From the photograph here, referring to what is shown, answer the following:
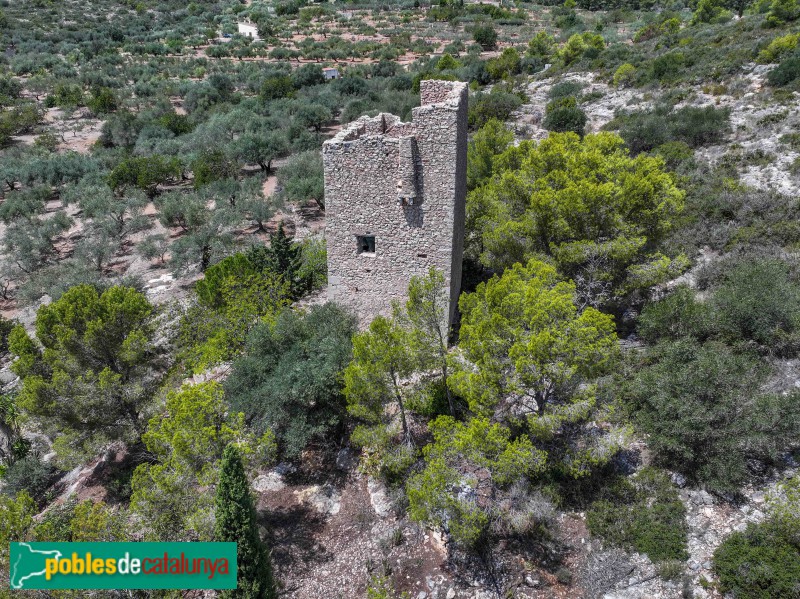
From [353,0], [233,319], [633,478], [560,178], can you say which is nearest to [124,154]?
[233,319]

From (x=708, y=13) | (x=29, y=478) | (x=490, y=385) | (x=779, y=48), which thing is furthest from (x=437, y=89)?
(x=708, y=13)

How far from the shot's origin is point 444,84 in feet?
51.5

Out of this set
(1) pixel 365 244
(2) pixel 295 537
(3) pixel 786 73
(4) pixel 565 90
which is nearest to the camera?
(2) pixel 295 537

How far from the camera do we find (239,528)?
31.9 ft

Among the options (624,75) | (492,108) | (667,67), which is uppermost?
(667,67)

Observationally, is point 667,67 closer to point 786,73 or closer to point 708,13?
point 786,73

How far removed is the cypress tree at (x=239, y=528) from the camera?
9656 millimetres

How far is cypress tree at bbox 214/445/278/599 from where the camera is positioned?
9.66m

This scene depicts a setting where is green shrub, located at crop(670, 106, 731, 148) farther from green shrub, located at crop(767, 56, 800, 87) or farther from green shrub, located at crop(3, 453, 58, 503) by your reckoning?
green shrub, located at crop(3, 453, 58, 503)

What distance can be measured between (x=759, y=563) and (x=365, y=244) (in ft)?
38.8

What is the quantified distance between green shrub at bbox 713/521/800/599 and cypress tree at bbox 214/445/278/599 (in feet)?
29.6

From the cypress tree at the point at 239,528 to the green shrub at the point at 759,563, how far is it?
9.03 metres

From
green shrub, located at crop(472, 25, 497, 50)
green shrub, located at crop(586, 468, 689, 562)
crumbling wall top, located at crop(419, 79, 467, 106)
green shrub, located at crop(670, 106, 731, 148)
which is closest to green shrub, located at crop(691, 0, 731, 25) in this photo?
green shrub, located at crop(472, 25, 497, 50)

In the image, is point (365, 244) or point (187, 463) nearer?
point (187, 463)
